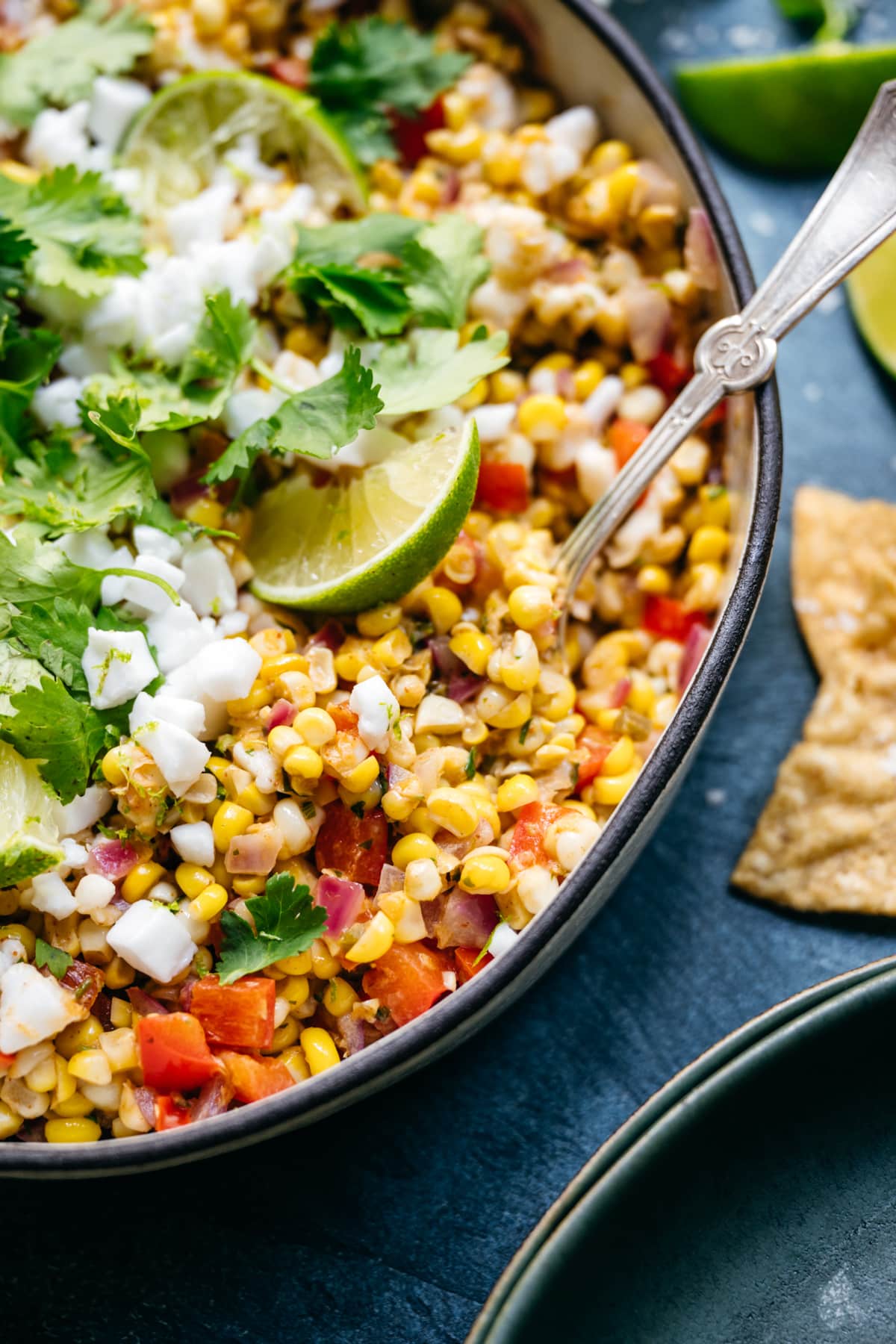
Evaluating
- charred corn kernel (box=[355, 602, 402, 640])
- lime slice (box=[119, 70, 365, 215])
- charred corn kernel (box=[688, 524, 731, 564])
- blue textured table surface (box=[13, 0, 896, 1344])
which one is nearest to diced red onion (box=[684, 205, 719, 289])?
charred corn kernel (box=[688, 524, 731, 564])

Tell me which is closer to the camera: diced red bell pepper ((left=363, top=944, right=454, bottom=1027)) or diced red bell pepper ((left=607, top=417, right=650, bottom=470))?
Result: diced red bell pepper ((left=363, top=944, right=454, bottom=1027))

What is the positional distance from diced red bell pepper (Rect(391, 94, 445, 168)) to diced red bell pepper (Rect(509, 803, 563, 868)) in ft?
5.84

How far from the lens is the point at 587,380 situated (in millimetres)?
2822

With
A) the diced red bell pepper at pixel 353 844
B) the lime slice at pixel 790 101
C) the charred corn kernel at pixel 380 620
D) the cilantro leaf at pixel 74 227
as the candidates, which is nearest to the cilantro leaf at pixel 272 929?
the diced red bell pepper at pixel 353 844

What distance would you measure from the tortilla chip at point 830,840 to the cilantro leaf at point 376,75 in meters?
1.88

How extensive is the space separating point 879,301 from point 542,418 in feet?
3.80

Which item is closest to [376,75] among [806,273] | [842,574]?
[806,273]

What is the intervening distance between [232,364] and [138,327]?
0.90 feet

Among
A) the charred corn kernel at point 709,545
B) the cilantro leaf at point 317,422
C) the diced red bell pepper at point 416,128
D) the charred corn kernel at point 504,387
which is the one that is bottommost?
the charred corn kernel at point 709,545

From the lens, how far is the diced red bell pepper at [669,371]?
2846 mm

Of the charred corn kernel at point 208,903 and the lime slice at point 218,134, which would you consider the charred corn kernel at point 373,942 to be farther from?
the lime slice at point 218,134

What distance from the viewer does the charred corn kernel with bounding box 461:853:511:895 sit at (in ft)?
7.60

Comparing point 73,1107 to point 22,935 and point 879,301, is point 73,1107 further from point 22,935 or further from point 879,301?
point 879,301

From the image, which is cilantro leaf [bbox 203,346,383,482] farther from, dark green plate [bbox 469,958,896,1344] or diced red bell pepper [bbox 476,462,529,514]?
dark green plate [bbox 469,958,896,1344]
